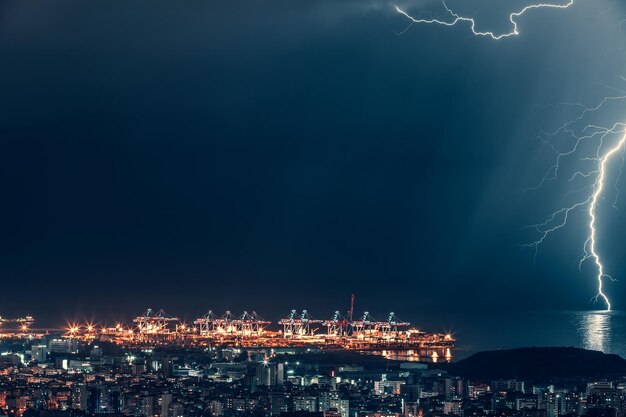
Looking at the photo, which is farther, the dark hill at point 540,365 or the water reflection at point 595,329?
the water reflection at point 595,329

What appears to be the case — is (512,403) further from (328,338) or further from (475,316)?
(475,316)

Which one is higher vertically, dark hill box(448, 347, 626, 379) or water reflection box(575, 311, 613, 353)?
water reflection box(575, 311, 613, 353)

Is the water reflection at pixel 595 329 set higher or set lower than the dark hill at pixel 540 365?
higher

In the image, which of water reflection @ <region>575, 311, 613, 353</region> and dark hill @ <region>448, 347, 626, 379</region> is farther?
water reflection @ <region>575, 311, 613, 353</region>

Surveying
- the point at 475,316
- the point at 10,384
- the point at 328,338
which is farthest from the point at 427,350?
the point at 10,384
